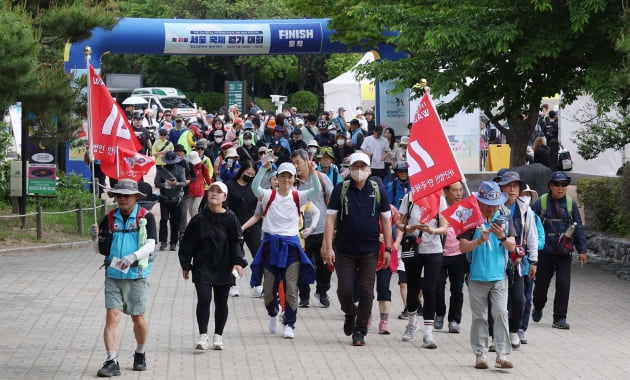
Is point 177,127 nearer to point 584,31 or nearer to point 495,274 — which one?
point 584,31

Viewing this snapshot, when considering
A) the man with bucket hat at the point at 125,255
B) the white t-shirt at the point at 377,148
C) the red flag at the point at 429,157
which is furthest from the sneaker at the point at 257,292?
the white t-shirt at the point at 377,148

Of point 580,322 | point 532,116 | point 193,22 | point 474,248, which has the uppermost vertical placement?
point 193,22

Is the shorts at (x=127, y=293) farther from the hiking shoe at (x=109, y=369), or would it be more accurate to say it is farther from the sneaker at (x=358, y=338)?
the sneaker at (x=358, y=338)

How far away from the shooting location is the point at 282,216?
39.3ft

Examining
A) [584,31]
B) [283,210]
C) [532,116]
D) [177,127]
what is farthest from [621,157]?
[283,210]

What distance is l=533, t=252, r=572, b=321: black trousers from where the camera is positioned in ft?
42.0

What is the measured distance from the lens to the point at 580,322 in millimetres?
13305

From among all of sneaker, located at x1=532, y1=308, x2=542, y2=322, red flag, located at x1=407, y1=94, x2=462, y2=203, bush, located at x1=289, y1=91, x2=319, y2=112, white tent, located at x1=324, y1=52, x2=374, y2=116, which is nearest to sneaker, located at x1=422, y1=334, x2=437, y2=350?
red flag, located at x1=407, y1=94, x2=462, y2=203

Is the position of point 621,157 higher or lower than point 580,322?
higher

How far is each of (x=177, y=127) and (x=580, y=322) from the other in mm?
16875

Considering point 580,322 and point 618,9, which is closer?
point 580,322

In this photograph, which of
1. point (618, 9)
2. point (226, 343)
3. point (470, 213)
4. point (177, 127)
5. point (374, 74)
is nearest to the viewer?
point (470, 213)

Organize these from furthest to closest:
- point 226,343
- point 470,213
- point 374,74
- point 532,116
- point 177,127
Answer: point 177,127
point 532,116
point 374,74
point 226,343
point 470,213

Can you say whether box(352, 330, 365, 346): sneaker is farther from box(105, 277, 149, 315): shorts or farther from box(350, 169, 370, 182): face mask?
box(105, 277, 149, 315): shorts
